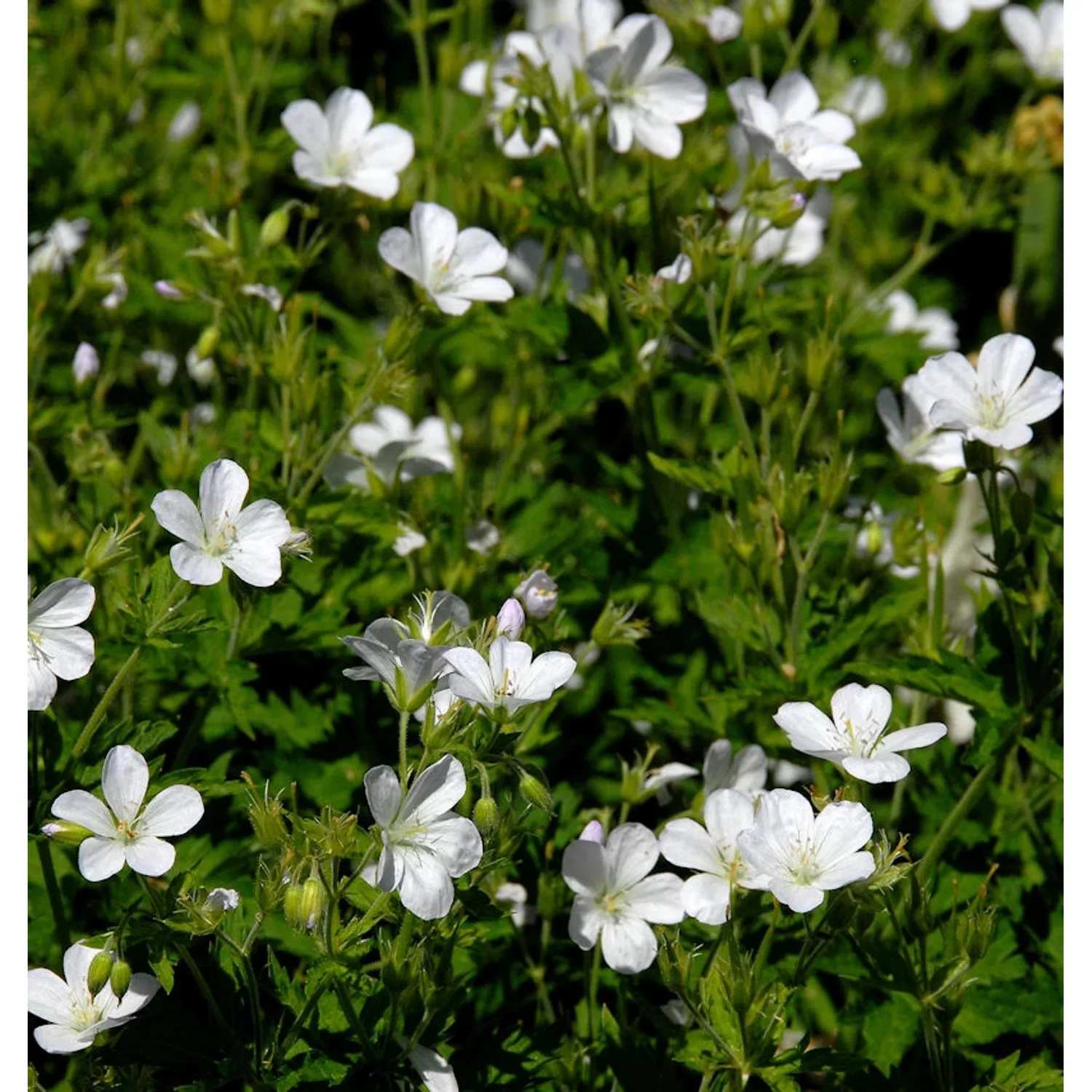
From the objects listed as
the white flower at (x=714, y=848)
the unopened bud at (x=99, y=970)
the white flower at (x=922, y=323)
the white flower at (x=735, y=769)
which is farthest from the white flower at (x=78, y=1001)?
the white flower at (x=922, y=323)

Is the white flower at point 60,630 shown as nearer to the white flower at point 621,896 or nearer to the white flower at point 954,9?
the white flower at point 621,896

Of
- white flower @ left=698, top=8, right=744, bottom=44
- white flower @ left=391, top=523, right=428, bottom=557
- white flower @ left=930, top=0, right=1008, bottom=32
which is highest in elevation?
white flower @ left=698, top=8, right=744, bottom=44

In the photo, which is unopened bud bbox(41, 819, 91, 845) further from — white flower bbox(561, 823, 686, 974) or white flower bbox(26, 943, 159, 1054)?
white flower bbox(561, 823, 686, 974)

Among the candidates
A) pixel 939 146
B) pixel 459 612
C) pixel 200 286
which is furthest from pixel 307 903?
pixel 939 146

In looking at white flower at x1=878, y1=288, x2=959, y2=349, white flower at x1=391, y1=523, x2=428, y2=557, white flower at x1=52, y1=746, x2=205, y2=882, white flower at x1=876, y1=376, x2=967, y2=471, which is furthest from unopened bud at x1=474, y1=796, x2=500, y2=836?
white flower at x1=878, y1=288, x2=959, y2=349

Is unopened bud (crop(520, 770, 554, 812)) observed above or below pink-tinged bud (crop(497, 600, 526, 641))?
below
